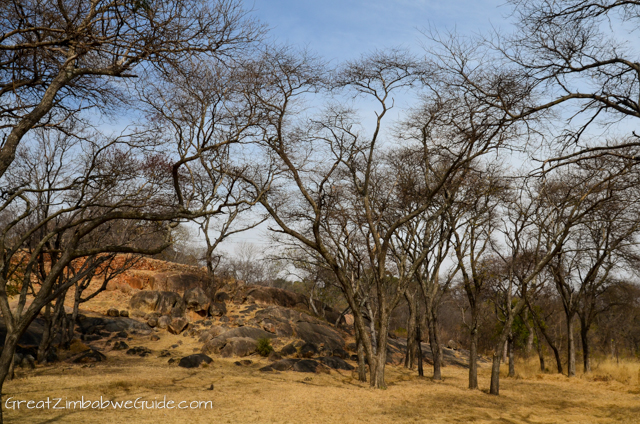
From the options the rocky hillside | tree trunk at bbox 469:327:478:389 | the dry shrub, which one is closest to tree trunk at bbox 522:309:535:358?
the dry shrub

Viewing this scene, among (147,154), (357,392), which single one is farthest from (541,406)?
(147,154)

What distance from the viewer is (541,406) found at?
9.55 meters

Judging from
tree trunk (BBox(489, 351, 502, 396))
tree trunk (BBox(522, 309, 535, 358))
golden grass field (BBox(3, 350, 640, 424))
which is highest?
tree trunk (BBox(522, 309, 535, 358))

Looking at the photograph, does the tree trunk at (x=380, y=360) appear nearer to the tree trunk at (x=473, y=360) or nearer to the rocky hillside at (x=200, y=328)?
the tree trunk at (x=473, y=360)

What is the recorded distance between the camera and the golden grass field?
283 inches

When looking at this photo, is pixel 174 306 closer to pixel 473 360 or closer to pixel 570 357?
pixel 473 360

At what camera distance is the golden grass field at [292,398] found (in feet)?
23.5

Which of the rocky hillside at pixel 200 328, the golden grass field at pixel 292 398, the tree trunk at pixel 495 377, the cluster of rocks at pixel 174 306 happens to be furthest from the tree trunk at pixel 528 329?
the cluster of rocks at pixel 174 306

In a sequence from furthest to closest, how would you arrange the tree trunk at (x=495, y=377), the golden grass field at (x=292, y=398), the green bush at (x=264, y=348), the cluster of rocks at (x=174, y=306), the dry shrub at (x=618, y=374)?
the cluster of rocks at (x=174, y=306)
the green bush at (x=264, y=348)
the dry shrub at (x=618, y=374)
the tree trunk at (x=495, y=377)
the golden grass field at (x=292, y=398)

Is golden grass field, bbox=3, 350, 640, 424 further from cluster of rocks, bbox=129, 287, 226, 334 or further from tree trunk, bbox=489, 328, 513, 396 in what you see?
cluster of rocks, bbox=129, 287, 226, 334

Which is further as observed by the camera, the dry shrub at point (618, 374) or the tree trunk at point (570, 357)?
the tree trunk at point (570, 357)

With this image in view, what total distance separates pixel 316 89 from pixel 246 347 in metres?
10.9

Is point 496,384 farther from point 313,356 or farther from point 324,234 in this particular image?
point 313,356

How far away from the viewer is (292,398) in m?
8.91
